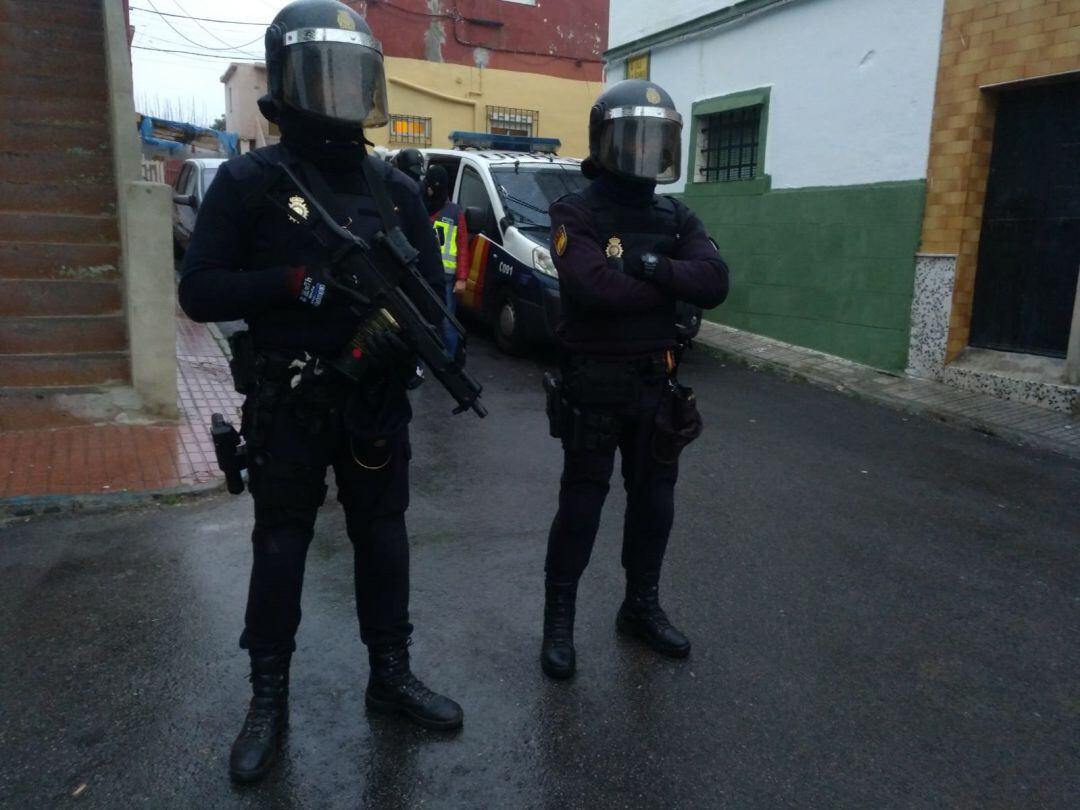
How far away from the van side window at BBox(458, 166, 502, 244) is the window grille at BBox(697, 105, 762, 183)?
3.26m

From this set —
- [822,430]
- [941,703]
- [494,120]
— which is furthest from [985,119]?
[494,120]

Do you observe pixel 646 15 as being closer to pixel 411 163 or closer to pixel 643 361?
pixel 411 163

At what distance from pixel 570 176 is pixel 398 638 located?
7.38 metres

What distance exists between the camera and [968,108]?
753cm

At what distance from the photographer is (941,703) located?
2945 millimetres

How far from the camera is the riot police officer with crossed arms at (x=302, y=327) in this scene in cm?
241

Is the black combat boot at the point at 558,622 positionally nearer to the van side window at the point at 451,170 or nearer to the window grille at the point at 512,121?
the van side window at the point at 451,170

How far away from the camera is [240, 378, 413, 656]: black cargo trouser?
98.7 inches

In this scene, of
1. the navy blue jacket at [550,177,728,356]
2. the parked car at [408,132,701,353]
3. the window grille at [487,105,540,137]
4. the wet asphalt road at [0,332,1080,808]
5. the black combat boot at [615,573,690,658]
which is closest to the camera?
the wet asphalt road at [0,332,1080,808]

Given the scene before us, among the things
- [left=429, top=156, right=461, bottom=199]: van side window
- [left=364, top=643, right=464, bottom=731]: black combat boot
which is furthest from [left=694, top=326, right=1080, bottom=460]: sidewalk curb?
[left=364, top=643, right=464, bottom=731]: black combat boot

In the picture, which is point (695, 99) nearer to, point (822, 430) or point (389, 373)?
point (822, 430)

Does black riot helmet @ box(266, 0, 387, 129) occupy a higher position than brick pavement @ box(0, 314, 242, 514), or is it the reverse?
black riot helmet @ box(266, 0, 387, 129)

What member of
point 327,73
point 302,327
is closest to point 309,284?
point 302,327

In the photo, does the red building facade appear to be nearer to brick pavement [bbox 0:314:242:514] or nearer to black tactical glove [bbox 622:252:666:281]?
brick pavement [bbox 0:314:242:514]
